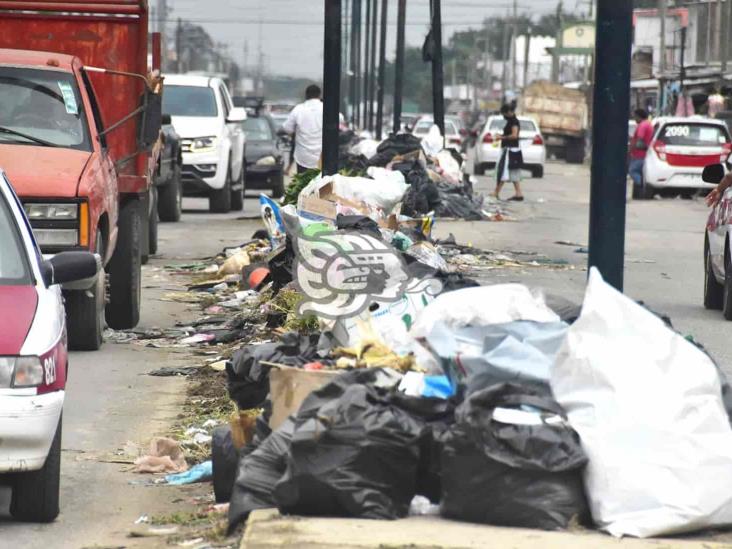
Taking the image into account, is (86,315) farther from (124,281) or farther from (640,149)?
(640,149)

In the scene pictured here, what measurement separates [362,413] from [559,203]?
90.7 ft

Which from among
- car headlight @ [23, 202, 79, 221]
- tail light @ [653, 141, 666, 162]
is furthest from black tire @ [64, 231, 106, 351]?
tail light @ [653, 141, 666, 162]

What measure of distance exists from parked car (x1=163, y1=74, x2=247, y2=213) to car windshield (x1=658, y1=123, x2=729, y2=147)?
11126 mm

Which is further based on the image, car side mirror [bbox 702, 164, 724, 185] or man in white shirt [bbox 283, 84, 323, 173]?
man in white shirt [bbox 283, 84, 323, 173]

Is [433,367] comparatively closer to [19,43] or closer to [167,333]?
[167,333]

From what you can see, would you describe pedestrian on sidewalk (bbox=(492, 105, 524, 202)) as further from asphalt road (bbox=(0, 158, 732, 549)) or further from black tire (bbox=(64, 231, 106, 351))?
black tire (bbox=(64, 231, 106, 351))

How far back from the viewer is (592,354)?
6.12 metres

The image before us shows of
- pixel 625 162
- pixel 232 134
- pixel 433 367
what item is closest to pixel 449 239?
pixel 232 134

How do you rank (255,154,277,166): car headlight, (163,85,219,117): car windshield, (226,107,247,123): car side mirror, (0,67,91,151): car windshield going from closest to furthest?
(0,67,91,151): car windshield, (226,107,247,123): car side mirror, (163,85,219,117): car windshield, (255,154,277,166): car headlight

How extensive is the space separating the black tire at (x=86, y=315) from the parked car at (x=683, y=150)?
23.6 metres

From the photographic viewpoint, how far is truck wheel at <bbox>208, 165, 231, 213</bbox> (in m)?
26.4

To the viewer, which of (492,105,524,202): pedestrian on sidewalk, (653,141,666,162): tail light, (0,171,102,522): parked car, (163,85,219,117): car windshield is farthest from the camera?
(653,141,666,162): tail light

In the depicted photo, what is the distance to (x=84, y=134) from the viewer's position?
12.0 meters

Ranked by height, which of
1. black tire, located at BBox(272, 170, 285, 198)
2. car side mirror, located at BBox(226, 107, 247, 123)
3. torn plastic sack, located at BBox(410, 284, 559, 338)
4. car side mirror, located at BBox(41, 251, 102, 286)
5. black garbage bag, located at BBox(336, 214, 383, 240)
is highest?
car side mirror, located at BBox(226, 107, 247, 123)
